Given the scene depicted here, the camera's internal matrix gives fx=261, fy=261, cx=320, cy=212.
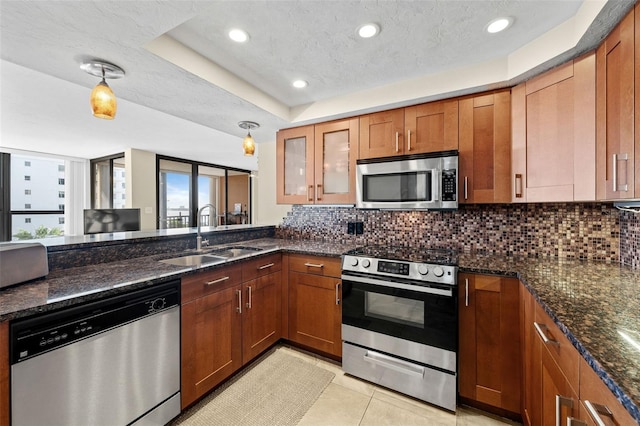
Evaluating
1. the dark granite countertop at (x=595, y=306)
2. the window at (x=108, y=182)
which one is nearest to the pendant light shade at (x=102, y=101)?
the dark granite countertop at (x=595, y=306)

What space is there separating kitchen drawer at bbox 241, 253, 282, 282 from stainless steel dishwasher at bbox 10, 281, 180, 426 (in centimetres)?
57

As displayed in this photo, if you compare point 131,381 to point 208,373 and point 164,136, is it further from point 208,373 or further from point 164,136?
point 164,136

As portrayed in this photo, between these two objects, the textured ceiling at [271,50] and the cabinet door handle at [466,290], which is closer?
the textured ceiling at [271,50]

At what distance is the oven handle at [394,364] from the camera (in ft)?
5.93

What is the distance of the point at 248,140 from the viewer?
2527mm

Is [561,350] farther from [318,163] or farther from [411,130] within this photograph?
[318,163]

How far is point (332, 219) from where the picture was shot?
289 centimetres

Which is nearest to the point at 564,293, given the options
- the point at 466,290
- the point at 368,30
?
the point at 466,290

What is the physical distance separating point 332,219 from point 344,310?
107cm

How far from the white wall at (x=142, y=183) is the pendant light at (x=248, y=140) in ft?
11.8

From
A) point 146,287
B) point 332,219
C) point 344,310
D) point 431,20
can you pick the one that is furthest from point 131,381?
point 431,20

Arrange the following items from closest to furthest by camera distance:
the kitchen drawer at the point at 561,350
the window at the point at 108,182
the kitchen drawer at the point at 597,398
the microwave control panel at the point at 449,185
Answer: the kitchen drawer at the point at 597,398 < the kitchen drawer at the point at 561,350 < the microwave control panel at the point at 449,185 < the window at the point at 108,182

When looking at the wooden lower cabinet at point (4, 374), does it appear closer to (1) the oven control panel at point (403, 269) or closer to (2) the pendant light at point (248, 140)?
(1) the oven control panel at point (403, 269)

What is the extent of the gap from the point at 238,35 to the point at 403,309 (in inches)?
83.0
